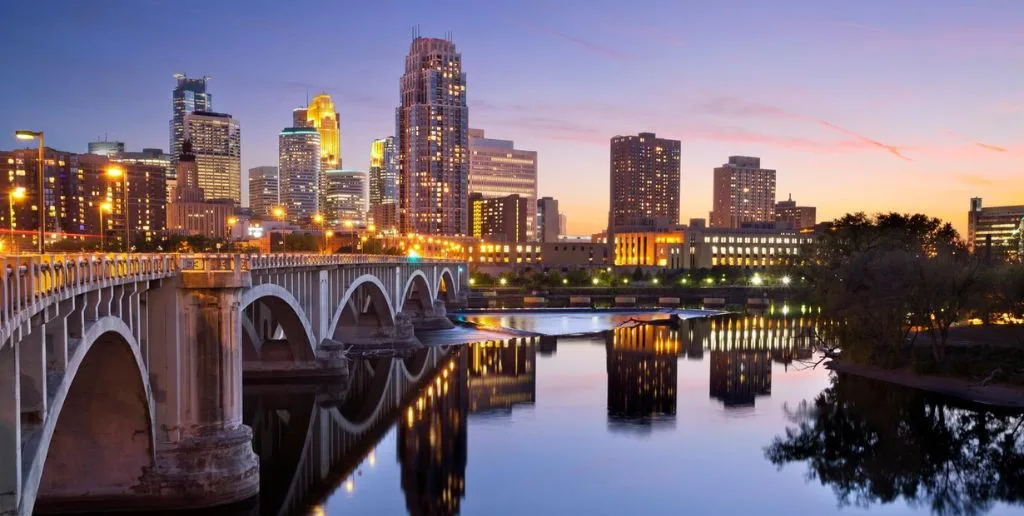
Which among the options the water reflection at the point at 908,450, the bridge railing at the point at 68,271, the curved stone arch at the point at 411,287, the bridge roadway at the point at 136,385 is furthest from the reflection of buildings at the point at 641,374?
the bridge railing at the point at 68,271

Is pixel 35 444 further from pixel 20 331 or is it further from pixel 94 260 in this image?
pixel 94 260

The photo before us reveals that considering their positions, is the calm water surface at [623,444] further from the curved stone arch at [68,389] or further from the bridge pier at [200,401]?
the curved stone arch at [68,389]

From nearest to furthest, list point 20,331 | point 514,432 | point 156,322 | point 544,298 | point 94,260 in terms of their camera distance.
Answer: point 20,331 < point 94,260 < point 156,322 < point 514,432 < point 544,298

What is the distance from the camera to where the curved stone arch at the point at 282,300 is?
1583 inches

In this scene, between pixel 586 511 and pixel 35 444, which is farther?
pixel 586 511

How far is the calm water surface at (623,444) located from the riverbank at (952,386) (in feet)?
5.48

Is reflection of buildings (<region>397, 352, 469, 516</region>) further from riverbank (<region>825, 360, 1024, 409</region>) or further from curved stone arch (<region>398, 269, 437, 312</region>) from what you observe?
riverbank (<region>825, 360, 1024, 409</region>)

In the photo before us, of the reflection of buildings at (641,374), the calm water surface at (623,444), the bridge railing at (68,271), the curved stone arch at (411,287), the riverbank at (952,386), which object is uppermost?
the bridge railing at (68,271)

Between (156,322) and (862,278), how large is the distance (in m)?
50.3

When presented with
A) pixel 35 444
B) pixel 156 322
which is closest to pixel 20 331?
pixel 35 444

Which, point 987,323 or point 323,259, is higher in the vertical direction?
point 323,259

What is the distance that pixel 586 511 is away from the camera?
33.6 meters

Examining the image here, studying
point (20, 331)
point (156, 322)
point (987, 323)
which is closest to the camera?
point (20, 331)

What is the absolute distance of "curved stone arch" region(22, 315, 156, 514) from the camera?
707 inches
